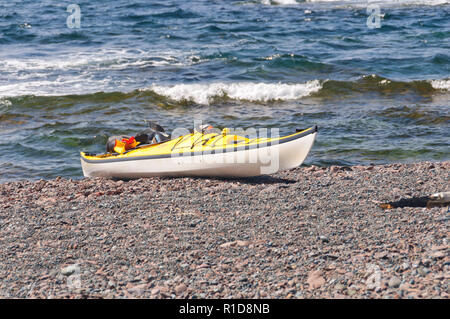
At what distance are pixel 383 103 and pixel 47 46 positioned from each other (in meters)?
14.3

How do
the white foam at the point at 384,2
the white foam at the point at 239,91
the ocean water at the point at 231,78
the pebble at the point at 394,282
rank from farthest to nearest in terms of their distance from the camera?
the white foam at the point at 384,2 < the white foam at the point at 239,91 < the ocean water at the point at 231,78 < the pebble at the point at 394,282

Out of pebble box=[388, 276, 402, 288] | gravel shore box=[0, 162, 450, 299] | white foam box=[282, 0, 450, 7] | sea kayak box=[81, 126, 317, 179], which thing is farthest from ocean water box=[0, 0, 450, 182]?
pebble box=[388, 276, 402, 288]

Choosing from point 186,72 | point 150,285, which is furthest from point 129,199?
point 186,72

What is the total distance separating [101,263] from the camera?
6.11 metres

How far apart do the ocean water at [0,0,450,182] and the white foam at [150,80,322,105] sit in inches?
1.3

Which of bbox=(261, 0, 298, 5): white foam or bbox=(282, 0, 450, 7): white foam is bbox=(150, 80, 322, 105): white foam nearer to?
bbox=(282, 0, 450, 7): white foam

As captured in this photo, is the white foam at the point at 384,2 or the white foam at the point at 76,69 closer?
the white foam at the point at 76,69

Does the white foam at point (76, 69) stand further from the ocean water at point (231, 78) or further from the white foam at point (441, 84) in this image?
the white foam at point (441, 84)

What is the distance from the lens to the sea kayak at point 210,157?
28.3 ft

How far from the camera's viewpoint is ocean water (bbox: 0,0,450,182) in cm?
1277

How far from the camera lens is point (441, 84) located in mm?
16469

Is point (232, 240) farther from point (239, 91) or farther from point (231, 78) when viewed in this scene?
point (231, 78)

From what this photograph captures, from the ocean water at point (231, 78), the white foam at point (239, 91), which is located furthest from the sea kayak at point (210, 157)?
the white foam at point (239, 91)

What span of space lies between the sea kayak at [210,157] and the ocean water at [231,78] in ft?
6.03
